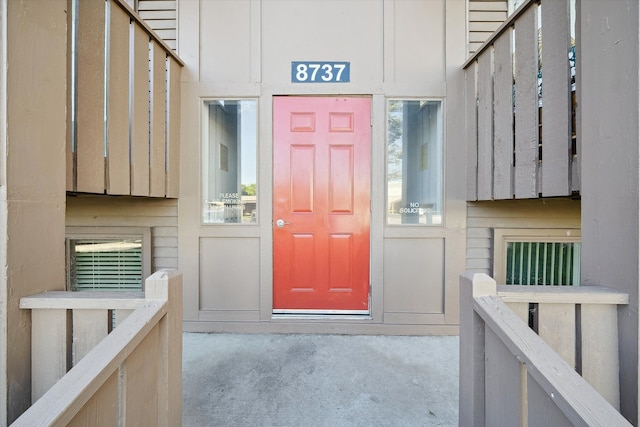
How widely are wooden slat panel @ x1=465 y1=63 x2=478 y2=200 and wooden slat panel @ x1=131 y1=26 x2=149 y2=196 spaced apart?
2.75 metres

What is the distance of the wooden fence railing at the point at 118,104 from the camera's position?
5.21 feet

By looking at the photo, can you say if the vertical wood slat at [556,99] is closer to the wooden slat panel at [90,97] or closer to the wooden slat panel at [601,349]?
the wooden slat panel at [601,349]

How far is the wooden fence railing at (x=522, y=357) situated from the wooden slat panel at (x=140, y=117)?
7.42 feet

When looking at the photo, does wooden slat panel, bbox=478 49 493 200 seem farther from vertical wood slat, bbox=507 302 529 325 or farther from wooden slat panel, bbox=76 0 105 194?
wooden slat panel, bbox=76 0 105 194

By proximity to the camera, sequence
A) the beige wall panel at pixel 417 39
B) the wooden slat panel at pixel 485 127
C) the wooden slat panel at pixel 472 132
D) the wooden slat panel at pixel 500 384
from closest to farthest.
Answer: the wooden slat panel at pixel 500 384 < the wooden slat panel at pixel 485 127 < the wooden slat panel at pixel 472 132 < the beige wall panel at pixel 417 39

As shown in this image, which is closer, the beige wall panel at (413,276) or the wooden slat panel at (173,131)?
the wooden slat panel at (173,131)

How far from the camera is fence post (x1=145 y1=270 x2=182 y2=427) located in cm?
113

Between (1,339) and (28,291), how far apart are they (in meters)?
0.17

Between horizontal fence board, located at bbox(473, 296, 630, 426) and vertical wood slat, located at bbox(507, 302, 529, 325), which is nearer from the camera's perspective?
horizontal fence board, located at bbox(473, 296, 630, 426)

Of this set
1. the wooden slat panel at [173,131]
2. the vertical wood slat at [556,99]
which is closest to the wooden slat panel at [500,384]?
the vertical wood slat at [556,99]

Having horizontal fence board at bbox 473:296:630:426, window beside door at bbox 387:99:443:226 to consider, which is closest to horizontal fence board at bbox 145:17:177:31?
window beside door at bbox 387:99:443:226

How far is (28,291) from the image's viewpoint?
1.10 m

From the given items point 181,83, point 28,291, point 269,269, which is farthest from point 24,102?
point 269,269

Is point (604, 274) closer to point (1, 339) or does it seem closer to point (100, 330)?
point (100, 330)
